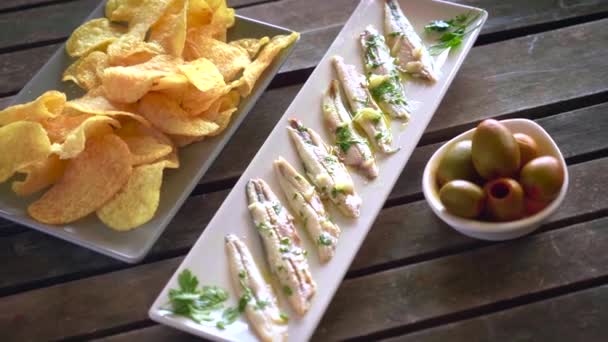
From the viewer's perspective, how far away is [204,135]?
4.77ft

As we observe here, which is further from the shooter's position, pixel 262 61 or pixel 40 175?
pixel 262 61

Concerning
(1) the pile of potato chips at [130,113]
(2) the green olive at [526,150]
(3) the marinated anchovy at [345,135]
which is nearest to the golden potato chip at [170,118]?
(1) the pile of potato chips at [130,113]

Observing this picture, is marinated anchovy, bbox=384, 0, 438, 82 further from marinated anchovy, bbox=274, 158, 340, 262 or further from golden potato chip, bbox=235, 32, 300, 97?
marinated anchovy, bbox=274, 158, 340, 262

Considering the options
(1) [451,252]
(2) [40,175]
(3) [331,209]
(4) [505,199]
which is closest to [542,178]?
(4) [505,199]

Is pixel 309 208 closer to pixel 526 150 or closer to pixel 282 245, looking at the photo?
pixel 282 245

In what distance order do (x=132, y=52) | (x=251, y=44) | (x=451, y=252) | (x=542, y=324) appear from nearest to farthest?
(x=542, y=324) → (x=451, y=252) → (x=132, y=52) → (x=251, y=44)

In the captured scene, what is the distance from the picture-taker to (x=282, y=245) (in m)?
1.27

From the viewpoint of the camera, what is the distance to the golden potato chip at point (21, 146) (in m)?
1.36

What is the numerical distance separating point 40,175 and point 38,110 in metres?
0.13

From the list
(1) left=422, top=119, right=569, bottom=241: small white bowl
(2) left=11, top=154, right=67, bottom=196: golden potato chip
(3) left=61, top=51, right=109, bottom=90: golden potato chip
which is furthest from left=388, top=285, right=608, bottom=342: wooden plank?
(3) left=61, top=51, right=109, bottom=90: golden potato chip

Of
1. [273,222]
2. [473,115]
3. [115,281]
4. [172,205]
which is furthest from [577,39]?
[115,281]

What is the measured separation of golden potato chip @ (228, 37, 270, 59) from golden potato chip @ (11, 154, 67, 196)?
451mm

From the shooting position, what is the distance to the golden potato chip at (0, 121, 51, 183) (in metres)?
1.36

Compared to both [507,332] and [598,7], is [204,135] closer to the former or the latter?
[507,332]
